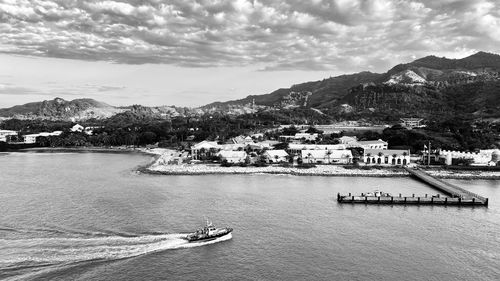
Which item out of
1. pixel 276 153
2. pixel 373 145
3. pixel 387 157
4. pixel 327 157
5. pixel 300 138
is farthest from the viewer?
pixel 300 138

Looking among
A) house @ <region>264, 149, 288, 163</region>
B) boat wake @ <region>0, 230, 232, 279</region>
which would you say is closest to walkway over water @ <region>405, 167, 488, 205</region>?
house @ <region>264, 149, 288, 163</region>

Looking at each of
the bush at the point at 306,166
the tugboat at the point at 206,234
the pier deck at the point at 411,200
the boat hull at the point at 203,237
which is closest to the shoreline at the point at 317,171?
the bush at the point at 306,166

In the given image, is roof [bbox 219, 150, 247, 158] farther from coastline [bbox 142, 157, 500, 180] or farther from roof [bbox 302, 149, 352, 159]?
roof [bbox 302, 149, 352, 159]

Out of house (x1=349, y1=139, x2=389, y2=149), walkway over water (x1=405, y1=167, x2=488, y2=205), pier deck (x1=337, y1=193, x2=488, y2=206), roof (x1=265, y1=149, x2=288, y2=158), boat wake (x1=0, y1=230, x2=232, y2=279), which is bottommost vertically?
boat wake (x1=0, y1=230, x2=232, y2=279)

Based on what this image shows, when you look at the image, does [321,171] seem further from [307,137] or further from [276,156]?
[307,137]

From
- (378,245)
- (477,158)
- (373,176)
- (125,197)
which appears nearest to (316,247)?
(378,245)

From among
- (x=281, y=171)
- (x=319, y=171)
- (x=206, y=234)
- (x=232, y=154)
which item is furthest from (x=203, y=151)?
(x=206, y=234)
